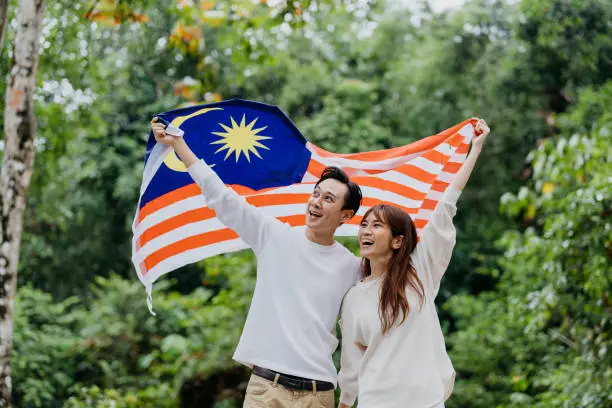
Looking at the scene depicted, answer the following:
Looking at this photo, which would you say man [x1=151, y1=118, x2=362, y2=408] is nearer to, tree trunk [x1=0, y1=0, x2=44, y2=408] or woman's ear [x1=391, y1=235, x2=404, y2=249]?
woman's ear [x1=391, y1=235, x2=404, y2=249]

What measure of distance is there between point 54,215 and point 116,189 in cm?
160

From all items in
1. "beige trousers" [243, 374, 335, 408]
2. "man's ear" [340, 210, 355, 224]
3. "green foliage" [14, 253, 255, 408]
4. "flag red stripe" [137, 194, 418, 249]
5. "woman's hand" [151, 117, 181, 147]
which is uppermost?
"woman's hand" [151, 117, 181, 147]

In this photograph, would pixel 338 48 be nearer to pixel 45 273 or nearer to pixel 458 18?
pixel 458 18

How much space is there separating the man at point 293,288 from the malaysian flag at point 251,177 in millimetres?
554

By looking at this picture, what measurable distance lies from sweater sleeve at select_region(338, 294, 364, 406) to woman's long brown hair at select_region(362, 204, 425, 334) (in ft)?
0.50

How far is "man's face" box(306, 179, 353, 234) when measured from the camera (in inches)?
135

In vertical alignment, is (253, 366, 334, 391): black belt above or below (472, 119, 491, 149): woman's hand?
below

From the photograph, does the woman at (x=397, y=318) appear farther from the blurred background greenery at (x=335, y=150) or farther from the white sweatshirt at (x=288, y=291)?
the blurred background greenery at (x=335, y=150)

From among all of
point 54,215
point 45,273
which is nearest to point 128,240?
point 45,273

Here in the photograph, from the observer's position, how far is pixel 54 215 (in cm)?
1461

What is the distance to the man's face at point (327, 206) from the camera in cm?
344

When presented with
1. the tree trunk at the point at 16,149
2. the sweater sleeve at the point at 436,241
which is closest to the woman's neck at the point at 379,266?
the sweater sleeve at the point at 436,241

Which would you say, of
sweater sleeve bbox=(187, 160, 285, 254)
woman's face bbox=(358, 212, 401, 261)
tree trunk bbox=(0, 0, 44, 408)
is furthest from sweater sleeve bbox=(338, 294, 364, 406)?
tree trunk bbox=(0, 0, 44, 408)

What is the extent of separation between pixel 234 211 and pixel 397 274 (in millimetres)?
705
